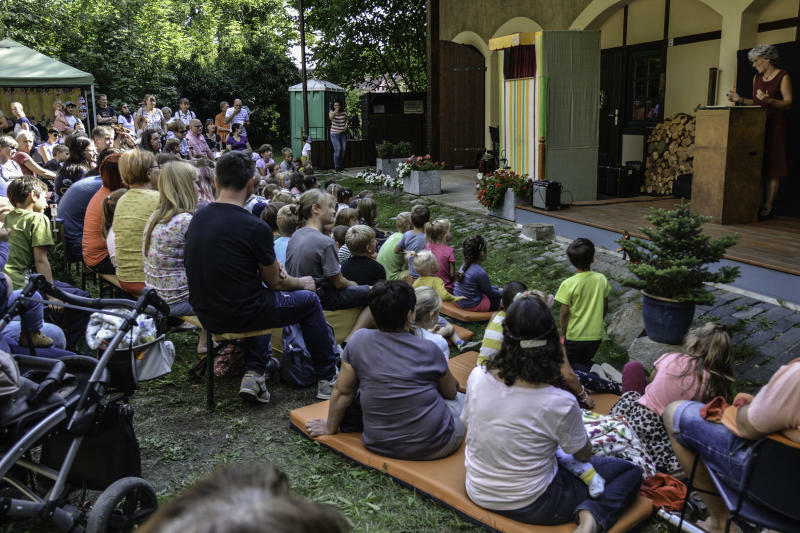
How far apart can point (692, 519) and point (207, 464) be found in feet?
8.55

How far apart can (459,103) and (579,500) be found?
1272 centimetres

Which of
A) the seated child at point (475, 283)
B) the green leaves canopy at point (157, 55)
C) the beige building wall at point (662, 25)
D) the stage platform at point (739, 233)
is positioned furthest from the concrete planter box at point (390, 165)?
the green leaves canopy at point (157, 55)

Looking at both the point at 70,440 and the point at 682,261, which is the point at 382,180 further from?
the point at 70,440

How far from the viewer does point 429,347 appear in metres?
3.53

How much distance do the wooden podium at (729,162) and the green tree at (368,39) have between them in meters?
15.0

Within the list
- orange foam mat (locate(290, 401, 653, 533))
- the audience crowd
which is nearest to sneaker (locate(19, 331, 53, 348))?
the audience crowd

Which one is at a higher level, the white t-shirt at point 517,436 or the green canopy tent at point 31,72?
the green canopy tent at point 31,72

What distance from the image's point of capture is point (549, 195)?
899 cm

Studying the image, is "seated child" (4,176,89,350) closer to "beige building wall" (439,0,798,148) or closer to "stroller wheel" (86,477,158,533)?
"stroller wheel" (86,477,158,533)

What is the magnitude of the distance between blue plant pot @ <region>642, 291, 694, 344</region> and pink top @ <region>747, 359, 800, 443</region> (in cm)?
251

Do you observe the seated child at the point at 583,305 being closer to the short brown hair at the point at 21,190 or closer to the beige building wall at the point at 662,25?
the short brown hair at the point at 21,190

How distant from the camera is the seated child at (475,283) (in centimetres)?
620

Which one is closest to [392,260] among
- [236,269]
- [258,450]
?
[236,269]

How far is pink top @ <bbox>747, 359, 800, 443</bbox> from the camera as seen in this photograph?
8.17ft
